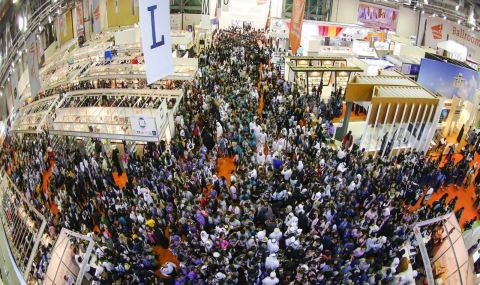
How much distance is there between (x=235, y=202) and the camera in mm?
8992

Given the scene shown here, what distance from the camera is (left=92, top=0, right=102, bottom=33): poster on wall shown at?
19.9 metres

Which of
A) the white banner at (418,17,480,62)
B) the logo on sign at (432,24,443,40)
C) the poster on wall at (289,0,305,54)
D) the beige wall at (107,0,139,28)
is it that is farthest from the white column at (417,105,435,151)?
the beige wall at (107,0,139,28)

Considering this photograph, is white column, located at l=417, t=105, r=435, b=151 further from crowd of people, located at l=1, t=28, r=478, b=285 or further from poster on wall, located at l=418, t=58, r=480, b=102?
poster on wall, located at l=418, t=58, r=480, b=102

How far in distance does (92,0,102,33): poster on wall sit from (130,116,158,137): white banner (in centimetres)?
1227

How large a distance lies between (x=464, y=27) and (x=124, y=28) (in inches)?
808

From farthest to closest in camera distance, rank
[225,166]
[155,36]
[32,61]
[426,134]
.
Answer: [426,134] < [225,166] < [155,36] < [32,61]

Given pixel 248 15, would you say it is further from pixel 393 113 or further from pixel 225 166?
pixel 225 166

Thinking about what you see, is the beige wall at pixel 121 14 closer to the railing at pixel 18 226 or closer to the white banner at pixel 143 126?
the white banner at pixel 143 126

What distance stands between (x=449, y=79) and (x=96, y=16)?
18641mm

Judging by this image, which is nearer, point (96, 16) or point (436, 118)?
point (436, 118)

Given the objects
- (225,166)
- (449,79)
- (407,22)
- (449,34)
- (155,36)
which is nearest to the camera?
(155,36)

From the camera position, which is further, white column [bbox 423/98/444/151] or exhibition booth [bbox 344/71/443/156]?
white column [bbox 423/98/444/151]

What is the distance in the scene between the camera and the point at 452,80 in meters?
14.3

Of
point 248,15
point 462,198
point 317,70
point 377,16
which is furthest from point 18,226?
point 248,15
